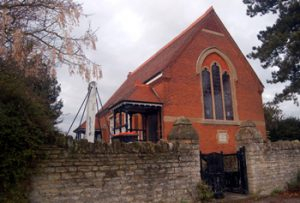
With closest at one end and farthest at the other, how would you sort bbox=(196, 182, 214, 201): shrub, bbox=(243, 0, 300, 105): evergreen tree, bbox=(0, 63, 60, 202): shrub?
bbox=(0, 63, 60, 202): shrub, bbox=(196, 182, 214, 201): shrub, bbox=(243, 0, 300, 105): evergreen tree

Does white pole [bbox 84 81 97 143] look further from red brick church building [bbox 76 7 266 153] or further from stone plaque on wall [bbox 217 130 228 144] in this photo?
stone plaque on wall [bbox 217 130 228 144]

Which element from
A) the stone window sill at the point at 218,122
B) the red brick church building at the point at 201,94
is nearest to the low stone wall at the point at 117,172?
the red brick church building at the point at 201,94

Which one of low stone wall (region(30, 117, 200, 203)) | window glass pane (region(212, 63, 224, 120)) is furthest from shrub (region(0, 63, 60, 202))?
window glass pane (region(212, 63, 224, 120))

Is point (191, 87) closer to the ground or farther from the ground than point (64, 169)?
farther from the ground

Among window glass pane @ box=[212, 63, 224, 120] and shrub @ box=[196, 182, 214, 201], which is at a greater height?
window glass pane @ box=[212, 63, 224, 120]

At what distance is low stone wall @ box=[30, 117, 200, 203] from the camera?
621 centimetres

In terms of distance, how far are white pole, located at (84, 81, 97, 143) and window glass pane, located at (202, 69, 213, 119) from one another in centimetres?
939

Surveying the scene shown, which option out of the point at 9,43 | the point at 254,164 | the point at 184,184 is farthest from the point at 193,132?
the point at 9,43

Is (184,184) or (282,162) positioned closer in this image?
(184,184)

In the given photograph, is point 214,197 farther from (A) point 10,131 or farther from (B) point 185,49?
(B) point 185,49

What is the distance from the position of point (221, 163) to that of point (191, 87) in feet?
26.1

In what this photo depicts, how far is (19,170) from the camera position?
561 cm

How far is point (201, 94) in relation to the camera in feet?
56.5

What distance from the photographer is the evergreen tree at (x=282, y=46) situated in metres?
15.0
